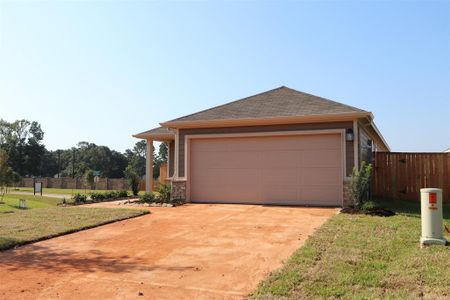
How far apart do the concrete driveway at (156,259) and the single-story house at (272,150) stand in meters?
3.04

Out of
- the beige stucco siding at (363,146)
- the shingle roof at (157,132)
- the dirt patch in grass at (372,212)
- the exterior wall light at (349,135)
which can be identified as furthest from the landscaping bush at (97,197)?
the beige stucco siding at (363,146)

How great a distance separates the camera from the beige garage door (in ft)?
37.5

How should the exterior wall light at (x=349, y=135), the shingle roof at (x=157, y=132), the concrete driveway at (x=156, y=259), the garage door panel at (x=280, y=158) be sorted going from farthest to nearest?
the shingle roof at (x=157, y=132) → the garage door panel at (x=280, y=158) → the exterior wall light at (x=349, y=135) → the concrete driveway at (x=156, y=259)

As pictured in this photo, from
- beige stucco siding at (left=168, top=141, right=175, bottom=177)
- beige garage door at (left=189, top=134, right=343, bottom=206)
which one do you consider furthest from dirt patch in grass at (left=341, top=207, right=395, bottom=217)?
beige stucco siding at (left=168, top=141, right=175, bottom=177)

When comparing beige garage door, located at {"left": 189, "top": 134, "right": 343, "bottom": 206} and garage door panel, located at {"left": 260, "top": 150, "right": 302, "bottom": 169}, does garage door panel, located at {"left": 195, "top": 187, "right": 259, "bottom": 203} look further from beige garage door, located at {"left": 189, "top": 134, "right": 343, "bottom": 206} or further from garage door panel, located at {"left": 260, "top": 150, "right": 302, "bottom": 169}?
garage door panel, located at {"left": 260, "top": 150, "right": 302, "bottom": 169}

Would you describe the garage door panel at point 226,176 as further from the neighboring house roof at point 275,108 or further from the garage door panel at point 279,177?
the neighboring house roof at point 275,108

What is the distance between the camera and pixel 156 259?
525 centimetres

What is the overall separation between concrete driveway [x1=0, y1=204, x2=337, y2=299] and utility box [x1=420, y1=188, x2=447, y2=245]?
1.95 metres

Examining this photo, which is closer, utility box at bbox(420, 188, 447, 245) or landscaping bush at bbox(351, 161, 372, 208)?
utility box at bbox(420, 188, 447, 245)

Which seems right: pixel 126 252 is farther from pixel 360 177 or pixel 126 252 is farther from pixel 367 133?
pixel 367 133

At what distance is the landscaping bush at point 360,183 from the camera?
10008 mm

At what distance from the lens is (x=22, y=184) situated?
43.1 metres

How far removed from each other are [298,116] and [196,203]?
185 inches

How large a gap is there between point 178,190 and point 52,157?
2900 inches
